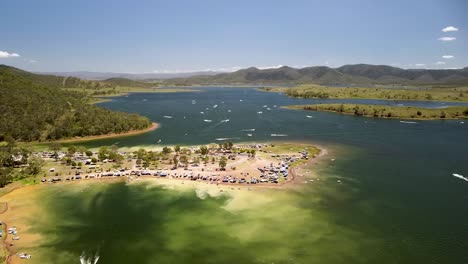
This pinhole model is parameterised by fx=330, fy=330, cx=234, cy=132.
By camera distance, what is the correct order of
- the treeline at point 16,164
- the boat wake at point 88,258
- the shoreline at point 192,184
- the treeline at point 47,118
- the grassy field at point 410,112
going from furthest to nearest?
the grassy field at point 410,112, the treeline at point 47,118, the treeline at point 16,164, the shoreline at point 192,184, the boat wake at point 88,258

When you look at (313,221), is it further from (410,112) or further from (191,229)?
(410,112)

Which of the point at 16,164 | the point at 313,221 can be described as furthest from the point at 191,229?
the point at 16,164

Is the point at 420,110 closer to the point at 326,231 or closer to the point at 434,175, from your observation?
the point at 434,175

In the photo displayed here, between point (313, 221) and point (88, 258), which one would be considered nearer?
point (88, 258)

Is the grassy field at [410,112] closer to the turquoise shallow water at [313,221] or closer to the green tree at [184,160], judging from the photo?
the turquoise shallow water at [313,221]

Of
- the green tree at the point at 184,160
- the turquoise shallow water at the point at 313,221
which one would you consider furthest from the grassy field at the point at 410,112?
the green tree at the point at 184,160

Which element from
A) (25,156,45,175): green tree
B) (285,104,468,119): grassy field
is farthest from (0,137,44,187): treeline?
(285,104,468,119): grassy field
